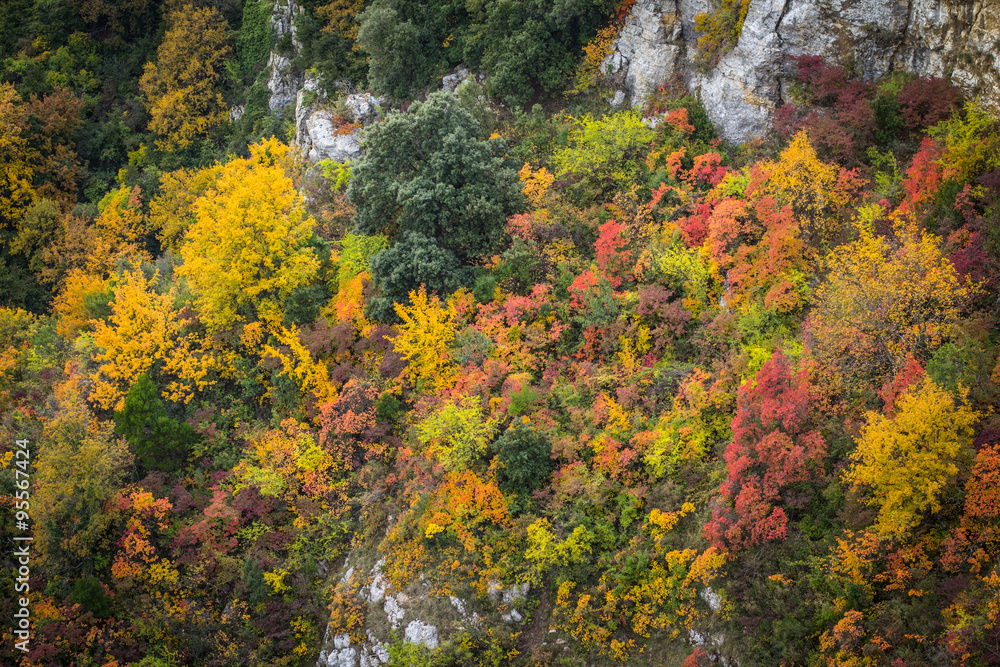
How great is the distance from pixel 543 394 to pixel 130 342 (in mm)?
15838

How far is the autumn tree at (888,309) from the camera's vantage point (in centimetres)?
1545

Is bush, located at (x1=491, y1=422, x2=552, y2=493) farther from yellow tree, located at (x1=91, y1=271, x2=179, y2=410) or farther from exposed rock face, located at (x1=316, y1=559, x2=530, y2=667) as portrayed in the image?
yellow tree, located at (x1=91, y1=271, x2=179, y2=410)

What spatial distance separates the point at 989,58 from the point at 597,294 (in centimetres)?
1194

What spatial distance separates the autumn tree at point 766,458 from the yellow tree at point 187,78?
37.2 m

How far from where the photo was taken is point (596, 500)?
1838 cm

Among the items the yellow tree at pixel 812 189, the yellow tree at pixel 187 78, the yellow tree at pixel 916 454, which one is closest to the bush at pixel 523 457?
the yellow tree at pixel 916 454

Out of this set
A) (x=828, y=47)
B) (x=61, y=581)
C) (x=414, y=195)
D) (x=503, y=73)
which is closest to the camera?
(x=61, y=581)

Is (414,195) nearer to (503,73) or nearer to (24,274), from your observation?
(503,73)

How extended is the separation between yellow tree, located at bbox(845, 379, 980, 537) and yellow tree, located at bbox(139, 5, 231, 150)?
40.0m

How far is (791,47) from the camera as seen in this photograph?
23562 mm

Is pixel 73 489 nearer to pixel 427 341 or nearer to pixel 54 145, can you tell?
pixel 427 341

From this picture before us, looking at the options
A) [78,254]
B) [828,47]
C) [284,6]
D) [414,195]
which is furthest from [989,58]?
[78,254]

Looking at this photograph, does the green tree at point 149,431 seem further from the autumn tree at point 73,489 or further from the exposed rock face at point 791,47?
the exposed rock face at point 791,47

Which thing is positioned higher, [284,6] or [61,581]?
[284,6]
